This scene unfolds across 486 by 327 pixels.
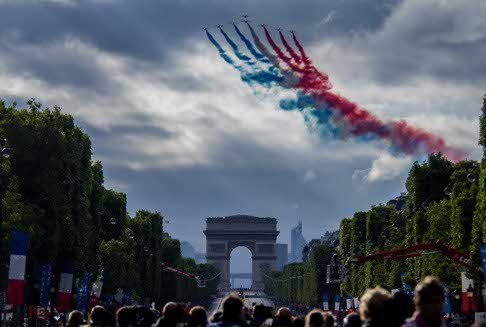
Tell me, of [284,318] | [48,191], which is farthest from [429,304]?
[48,191]

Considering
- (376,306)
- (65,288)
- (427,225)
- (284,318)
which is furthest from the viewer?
(427,225)

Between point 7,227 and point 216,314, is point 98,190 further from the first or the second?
point 216,314

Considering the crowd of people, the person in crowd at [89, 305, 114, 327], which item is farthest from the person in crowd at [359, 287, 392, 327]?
the person in crowd at [89, 305, 114, 327]

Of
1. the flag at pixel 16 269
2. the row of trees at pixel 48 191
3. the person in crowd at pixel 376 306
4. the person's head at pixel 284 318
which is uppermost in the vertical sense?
the row of trees at pixel 48 191

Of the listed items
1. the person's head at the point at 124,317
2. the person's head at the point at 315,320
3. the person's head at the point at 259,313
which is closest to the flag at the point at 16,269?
the person's head at the point at 259,313

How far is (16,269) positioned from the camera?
43.1 metres

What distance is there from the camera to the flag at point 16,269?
4247 cm

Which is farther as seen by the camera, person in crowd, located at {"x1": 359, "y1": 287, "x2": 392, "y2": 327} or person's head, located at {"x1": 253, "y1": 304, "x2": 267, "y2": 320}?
person's head, located at {"x1": 253, "y1": 304, "x2": 267, "y2": 320}

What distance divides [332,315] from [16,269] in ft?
94.6

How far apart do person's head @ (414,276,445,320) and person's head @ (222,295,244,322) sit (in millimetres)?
3917

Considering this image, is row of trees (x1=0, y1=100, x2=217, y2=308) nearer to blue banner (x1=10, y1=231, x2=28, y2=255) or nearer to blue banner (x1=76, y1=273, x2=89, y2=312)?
blue banner (x1=76, y1=273, x2=89, y2=312)

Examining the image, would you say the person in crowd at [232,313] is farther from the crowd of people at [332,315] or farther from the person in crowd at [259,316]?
the person in crowd at [259,316]

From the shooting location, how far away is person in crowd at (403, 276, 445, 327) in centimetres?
1068

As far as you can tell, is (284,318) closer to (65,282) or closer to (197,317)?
(197,317)
